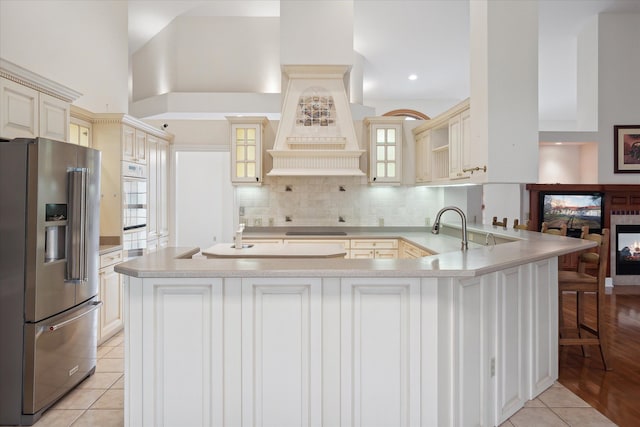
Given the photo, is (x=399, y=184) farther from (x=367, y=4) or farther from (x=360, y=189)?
(x=367, y=4)

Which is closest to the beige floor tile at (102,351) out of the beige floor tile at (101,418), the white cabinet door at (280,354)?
the beige floor tile at (101,418)

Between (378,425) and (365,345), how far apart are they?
413mm

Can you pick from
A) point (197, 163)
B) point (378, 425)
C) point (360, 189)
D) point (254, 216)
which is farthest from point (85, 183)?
point (197, 163)

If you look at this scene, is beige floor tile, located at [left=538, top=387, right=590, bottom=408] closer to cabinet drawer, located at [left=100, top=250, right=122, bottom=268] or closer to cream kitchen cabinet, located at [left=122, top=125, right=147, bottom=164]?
cabinet drawer, located at [left=100, top=250, right=122, bottom=268]

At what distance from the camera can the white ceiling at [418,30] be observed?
18.6ft

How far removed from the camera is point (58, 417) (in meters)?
2.60

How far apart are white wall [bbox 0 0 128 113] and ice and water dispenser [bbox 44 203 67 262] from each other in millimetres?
1444

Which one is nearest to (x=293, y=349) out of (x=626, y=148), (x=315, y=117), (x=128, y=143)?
(x=128, y=143)

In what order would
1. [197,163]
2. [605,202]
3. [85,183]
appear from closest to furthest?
[85,183] → [605,202] → [197,163]

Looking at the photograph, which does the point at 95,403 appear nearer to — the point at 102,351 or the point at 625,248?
the point at 102,351

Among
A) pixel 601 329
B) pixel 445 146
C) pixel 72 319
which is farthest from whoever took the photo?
pixel 445 146

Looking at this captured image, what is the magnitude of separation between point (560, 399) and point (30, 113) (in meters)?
4.08

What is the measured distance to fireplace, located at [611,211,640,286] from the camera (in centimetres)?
654

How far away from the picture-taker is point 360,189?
234 inches
